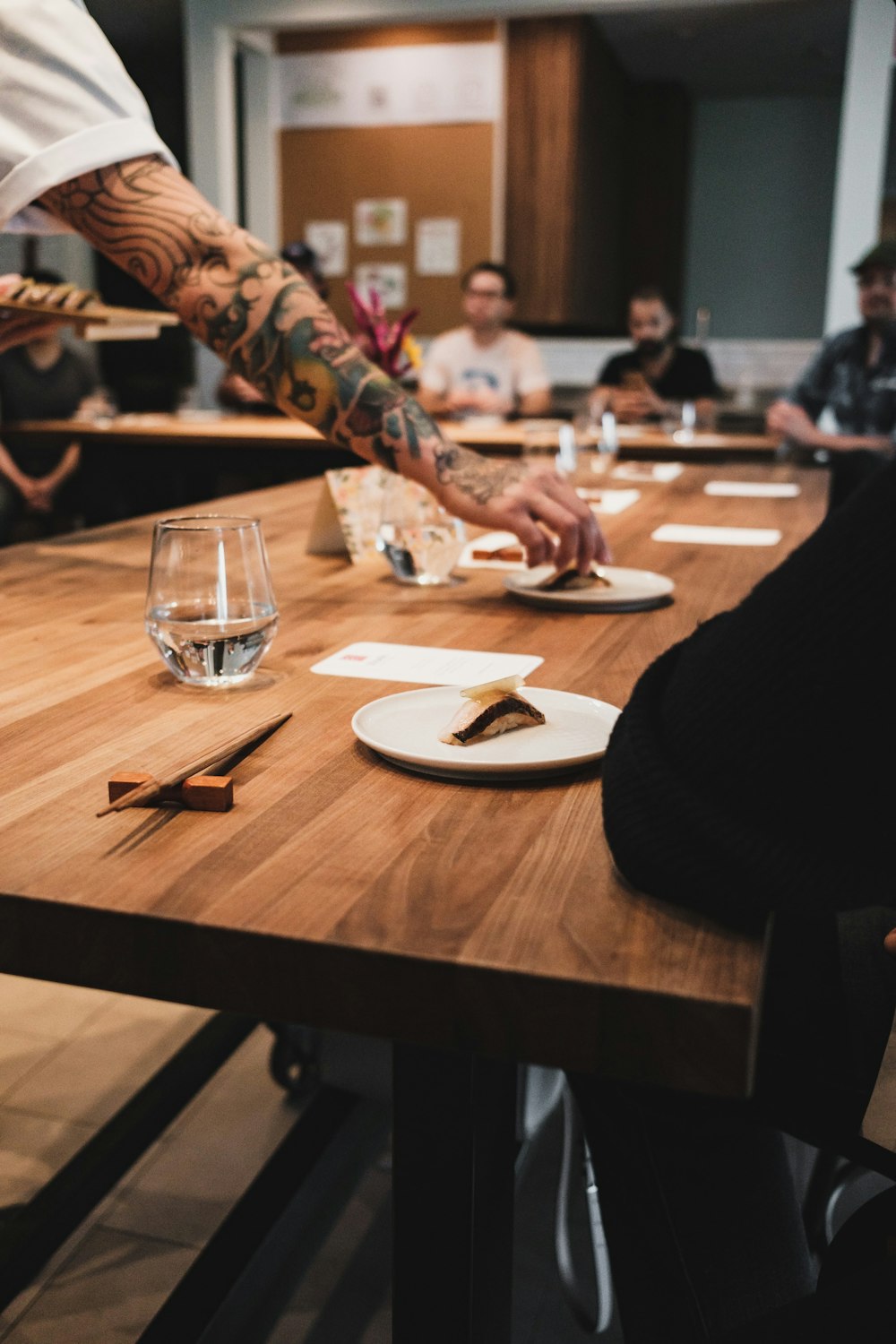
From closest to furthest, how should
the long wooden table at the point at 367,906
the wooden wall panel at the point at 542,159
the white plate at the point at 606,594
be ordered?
the long wooden table at the point at 367,906 → the white plate at the point at 606,594 → the wooden wall panel at the point at 542,159

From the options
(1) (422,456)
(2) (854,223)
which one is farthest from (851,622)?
(2) (854,223)

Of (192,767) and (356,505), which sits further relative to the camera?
(356,505)

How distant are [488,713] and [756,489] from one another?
1814 mm

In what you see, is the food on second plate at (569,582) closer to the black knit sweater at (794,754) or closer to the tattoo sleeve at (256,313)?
the tattoo sleeve at (256,313)

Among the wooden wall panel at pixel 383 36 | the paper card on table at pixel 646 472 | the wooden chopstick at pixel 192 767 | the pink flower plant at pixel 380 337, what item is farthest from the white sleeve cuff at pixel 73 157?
the wooden wall panel at pixel 383 36

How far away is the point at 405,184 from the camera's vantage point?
6.51 meters

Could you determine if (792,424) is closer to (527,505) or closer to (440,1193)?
(527,505)

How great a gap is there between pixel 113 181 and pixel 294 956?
980 millimetres

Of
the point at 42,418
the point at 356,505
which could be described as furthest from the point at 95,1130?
the point at 42,418

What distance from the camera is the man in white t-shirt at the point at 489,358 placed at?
5426 millimetres

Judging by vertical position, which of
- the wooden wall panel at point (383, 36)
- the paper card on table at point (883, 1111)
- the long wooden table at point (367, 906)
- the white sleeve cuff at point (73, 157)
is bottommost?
the paper card on table at point (883, 1111)

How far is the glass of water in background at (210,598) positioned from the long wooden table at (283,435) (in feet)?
8.32

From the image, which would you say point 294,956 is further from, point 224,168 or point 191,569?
point 224,168

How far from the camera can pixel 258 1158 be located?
1.68m
